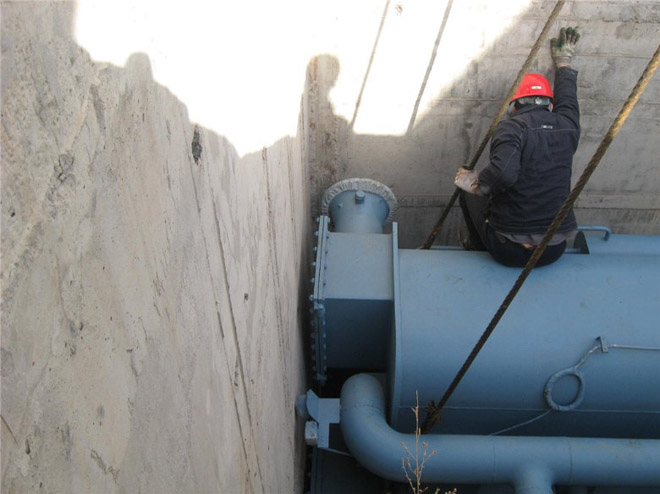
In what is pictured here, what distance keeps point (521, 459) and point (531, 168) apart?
1.60 meters

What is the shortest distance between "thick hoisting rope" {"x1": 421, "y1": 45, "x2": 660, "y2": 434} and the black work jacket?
0.65 metres

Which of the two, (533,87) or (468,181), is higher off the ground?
(533,87)

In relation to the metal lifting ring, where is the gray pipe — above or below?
below

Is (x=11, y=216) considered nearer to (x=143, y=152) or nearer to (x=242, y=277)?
(x=143, y=152)

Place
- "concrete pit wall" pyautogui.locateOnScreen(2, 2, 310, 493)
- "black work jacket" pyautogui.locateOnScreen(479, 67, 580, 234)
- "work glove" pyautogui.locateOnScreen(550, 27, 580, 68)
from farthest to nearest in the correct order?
"work glove" pyautogui.locateOnScreen(550, 27, 580, 68)
"black work jacket" pyautogui.locateOnScreen(479, 67, 580, 234)
"concrete pit wall" pyautogui.locateOnScreen(2, 2, 310, 493)

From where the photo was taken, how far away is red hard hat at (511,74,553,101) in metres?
3.36

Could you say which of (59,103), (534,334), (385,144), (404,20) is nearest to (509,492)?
(534,334)

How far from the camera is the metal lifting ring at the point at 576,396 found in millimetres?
2934

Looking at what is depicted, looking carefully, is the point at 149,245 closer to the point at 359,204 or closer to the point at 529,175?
the point at 529,175

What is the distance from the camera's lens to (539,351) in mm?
2951

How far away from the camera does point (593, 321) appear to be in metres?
3.01

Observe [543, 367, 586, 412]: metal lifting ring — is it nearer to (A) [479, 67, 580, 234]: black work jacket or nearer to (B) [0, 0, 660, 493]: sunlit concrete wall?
(A) [479, 67, 580, 234]: black work jacket

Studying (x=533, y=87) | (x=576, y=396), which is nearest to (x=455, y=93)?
(x=533, y=87)

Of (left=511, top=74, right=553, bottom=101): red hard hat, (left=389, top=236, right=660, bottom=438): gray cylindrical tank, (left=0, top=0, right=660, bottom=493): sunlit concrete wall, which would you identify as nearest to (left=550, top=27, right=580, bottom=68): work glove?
(left=511, top=74, right=553, bottom=101): red hard hat
